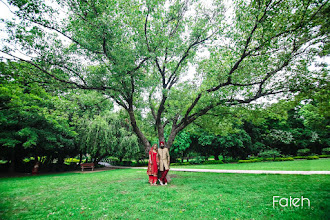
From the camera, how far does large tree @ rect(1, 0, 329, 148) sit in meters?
6.14

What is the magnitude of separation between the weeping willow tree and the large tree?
28.8 feet

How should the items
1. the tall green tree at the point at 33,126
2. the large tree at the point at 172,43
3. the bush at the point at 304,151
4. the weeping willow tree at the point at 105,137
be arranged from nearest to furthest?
the large tree at the point at 172,43
the tall green tree at the point at 33,126
the weeping willow tree at the point at 105,137
the bush at the point at 304,151

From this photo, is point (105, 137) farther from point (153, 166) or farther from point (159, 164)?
point (159, 164)

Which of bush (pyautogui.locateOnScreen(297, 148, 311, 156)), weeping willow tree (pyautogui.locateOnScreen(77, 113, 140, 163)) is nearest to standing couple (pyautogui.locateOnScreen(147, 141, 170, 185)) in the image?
weeping willow tree (pyautogui.locateOnScreen(77, 113, 140, 163))

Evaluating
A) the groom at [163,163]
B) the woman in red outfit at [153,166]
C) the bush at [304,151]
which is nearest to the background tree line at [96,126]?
the bush at [304,151]

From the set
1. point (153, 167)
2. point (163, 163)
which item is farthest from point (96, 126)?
point (163, 163)

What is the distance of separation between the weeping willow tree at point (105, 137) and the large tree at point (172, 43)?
346 inches

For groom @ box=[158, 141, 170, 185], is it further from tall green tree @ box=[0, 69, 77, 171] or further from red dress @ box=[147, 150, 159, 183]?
tall green tree @ box=[0, 69, 77, 171]

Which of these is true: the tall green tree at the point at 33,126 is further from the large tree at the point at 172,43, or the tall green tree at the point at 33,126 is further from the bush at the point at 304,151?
the bush at the point at 304,151

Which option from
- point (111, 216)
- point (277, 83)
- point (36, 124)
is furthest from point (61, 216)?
point (36, 124)

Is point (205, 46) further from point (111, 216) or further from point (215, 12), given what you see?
point (111, 216)

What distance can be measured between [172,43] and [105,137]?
13297 mm

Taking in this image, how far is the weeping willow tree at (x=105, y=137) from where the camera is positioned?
1731 centimetres

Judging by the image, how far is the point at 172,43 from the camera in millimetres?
7973
